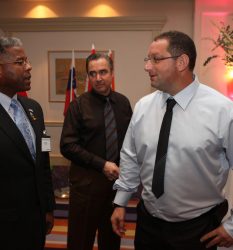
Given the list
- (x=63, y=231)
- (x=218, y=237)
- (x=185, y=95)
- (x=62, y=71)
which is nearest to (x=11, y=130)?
(x=185, y=95)

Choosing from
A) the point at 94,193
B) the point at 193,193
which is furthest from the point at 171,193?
the point at 94,193

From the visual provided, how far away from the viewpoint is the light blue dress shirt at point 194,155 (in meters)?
1.52

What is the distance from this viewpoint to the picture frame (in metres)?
5.29

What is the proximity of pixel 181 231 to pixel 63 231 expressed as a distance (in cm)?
226

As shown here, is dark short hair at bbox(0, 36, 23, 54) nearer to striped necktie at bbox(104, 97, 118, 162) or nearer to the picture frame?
striped necktie at bbox(104, 97, 118, 162)

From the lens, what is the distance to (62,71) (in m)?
5.35

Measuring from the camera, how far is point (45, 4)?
5.23 m

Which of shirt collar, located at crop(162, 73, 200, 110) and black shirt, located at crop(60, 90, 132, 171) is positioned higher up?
shirt collar, located at crop(162, 73, 200, 110)

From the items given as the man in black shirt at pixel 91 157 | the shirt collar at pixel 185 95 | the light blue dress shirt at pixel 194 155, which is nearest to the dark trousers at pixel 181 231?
the light blue dress shirt at pixel 194 155

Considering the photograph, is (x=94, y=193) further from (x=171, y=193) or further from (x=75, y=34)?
(x=75, y=34)

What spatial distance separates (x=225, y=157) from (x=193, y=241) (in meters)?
0.42

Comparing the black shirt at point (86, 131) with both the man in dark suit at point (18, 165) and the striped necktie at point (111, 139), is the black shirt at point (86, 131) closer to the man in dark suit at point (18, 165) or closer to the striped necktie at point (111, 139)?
the striped necktie at point (111, 139)

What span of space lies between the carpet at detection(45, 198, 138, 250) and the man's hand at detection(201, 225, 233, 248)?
1.76 m

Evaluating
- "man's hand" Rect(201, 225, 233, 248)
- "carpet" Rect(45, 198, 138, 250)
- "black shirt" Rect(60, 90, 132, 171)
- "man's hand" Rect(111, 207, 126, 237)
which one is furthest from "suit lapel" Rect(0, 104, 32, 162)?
"carpet" Rect(45, 198, 138, 250)
